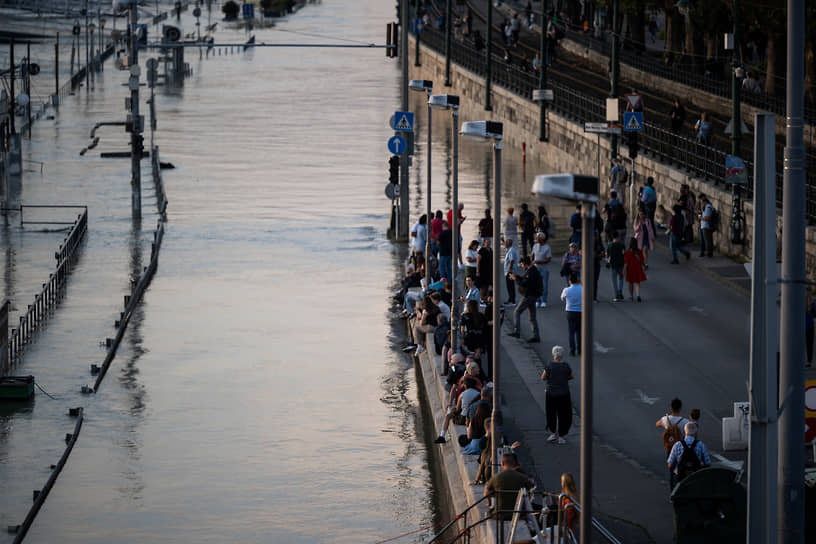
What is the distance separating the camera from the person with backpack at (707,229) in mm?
35156

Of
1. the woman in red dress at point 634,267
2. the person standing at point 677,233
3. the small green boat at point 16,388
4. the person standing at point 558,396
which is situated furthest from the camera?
the person standing at point 677,233

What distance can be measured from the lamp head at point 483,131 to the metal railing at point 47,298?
13.5 m

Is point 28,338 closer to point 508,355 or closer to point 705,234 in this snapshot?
point 508,355

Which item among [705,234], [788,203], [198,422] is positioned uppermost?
[788,203]

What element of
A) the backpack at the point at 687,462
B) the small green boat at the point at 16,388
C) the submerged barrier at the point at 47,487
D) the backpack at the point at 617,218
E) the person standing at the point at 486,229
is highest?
the backpack at the point at 617,218

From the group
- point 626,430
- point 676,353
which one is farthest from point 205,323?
point 626,430

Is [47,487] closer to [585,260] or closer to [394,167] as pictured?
[585,260]

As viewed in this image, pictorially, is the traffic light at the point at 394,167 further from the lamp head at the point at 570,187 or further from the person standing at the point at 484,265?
the lamp head at the point at 570,187

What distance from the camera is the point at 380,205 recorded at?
52188 millimetres

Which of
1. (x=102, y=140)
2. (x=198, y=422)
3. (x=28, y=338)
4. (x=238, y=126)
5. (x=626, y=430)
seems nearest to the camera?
(x=626, y=430)

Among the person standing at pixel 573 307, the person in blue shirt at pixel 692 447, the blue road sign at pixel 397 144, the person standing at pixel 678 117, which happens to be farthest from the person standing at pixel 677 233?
the person standing at pixel 678 117

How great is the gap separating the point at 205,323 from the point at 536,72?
160ft

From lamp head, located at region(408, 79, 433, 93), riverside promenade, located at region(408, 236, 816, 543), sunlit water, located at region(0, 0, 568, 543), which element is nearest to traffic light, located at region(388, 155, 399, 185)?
sunlit water, located at region(0, 0, 568, 543)

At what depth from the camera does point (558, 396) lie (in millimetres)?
20344
